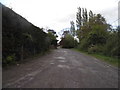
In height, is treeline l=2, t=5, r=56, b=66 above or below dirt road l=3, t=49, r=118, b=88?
above

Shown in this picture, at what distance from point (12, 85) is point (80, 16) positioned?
156ft

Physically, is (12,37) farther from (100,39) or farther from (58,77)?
(100,39)

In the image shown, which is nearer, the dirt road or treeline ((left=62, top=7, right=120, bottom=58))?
the dirt road

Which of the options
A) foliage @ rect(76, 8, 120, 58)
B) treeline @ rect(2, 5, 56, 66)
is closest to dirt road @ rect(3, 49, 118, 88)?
→ treeline @ rect(2, 5, 56, 66)

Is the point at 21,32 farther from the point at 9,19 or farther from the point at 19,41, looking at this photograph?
the point at 9,19

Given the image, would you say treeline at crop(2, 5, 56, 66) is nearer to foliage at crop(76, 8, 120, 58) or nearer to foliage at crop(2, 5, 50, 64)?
foliage at crop(2, 5, 50, 64)

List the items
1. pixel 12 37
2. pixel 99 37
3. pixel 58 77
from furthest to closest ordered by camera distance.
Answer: pixel 99 37, pixel 12 37, pixel 58 77

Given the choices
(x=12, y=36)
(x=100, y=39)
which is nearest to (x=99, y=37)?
(x=100, y=39)

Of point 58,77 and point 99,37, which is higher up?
point 99,37

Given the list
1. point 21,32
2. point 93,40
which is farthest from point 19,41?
point 93,40

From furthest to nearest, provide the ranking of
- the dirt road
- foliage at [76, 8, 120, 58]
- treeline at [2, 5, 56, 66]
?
foliage at [76, 8, 120, 58] → treeline at [2, 5, 56, 66] → the dirt road

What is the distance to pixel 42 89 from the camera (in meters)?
4.48

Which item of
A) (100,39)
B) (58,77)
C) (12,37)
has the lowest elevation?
(58,77)

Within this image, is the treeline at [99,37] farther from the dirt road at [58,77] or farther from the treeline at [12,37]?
the treeline at [12,37]
